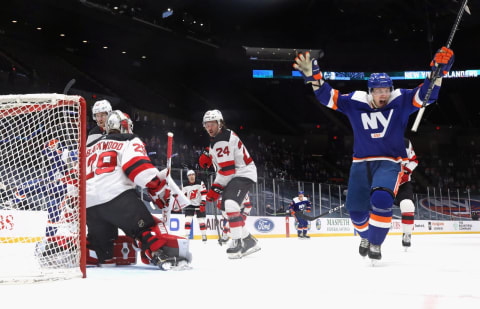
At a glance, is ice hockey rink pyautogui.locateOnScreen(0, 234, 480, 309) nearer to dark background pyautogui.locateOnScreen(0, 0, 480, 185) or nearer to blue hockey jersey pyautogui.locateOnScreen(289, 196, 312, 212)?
blue hockey jersey pyautogui.locateOnScreen(289, 196, 312, 212)

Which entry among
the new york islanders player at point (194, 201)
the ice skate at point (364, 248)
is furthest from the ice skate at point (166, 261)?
the new york islanders player at point (194, 201)

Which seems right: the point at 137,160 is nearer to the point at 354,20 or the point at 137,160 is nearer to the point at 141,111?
the point at 141,111

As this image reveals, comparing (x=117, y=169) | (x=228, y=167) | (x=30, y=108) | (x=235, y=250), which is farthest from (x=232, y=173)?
(x=30, y=108)


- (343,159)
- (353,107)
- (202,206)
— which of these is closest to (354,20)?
(343,159)

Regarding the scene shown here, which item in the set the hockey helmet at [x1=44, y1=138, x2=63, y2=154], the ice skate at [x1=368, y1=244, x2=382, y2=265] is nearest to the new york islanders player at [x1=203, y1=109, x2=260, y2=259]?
the ice skate at [x1=368, y1=244, x2=382, y2=265]

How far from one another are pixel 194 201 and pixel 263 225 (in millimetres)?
3141

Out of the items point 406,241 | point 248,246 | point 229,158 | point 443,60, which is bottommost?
point 406,241

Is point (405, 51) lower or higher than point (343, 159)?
higher

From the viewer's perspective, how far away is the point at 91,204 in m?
3.93

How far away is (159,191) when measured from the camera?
3.94m

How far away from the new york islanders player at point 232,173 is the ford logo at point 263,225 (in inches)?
320

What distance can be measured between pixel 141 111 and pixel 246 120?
24.3 ft

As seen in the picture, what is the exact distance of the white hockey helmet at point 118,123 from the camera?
418 cm

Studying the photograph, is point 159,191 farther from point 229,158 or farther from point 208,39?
point 208,39
